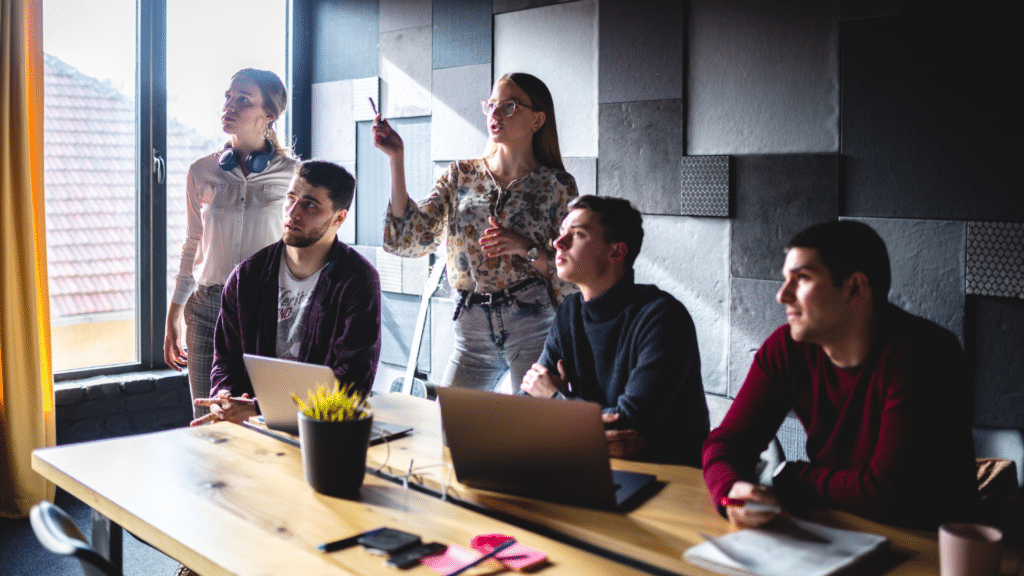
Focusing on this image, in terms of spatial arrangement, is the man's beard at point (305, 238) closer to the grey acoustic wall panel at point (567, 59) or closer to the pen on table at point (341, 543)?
the pen on table at point (341, 543)

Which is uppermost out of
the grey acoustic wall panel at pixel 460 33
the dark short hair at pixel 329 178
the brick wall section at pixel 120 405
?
the grey acoustic wall panel at pixel 460 33

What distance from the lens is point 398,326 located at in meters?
4.28

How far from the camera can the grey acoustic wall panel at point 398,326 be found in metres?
4.21

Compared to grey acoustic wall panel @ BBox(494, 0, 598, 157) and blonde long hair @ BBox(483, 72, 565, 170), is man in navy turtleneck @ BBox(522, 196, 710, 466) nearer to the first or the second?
blonde long hair @ BBox(483, 72, 565, 170)

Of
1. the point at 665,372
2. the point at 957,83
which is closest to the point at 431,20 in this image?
the point at 957,83

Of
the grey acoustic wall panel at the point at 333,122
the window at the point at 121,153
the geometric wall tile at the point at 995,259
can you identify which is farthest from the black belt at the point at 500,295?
the window at the point at 121,153

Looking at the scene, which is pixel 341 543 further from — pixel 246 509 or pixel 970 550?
pixel 970 550

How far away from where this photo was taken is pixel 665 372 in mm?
1929

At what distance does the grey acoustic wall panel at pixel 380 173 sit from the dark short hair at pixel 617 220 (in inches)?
80.9

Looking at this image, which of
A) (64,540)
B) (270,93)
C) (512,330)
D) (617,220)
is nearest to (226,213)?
(270,93)

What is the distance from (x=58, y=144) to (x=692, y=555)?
11.9 ft

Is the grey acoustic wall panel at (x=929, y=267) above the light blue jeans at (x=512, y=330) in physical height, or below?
above

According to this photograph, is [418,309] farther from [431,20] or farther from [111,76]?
[111,76]

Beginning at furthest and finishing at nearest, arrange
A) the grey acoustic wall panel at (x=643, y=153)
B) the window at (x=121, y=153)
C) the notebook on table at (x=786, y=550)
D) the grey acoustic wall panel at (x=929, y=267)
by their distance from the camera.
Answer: the window at (x=121, y=153)
the grey acoustic wall panel at (x=643, y=153)
the grey acoustic wall panel at (x=929, y=267)
the notebook on table at (x=786, y=550)
